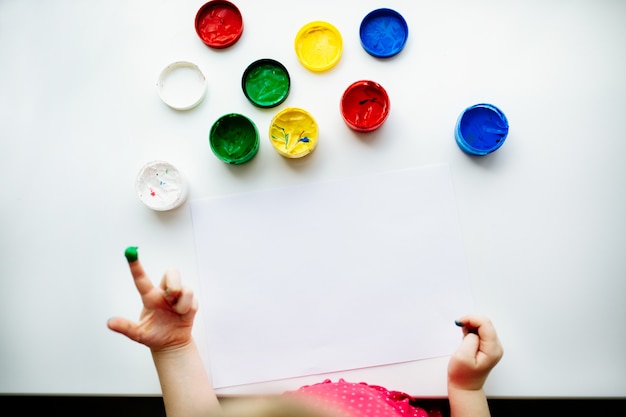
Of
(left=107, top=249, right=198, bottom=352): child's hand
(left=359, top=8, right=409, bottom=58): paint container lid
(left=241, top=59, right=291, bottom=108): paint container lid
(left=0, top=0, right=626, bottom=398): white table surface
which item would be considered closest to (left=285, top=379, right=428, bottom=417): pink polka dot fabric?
(left=0, top=0, right=626, bottom=398): white table surface

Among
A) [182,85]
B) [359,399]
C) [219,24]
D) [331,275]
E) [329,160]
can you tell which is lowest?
[359,399]

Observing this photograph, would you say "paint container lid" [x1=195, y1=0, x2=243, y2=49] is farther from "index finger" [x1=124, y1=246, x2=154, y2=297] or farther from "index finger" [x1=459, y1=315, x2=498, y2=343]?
"index finger" [x1=459, y1=315, x2=498, y2=343]

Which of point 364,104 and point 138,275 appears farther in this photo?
point 364,104

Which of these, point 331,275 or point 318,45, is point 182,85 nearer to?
point 318,45

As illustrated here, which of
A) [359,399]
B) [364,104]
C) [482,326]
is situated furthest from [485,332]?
[364,104]

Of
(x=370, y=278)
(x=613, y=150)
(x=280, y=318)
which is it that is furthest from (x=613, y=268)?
(x=280, y=318)

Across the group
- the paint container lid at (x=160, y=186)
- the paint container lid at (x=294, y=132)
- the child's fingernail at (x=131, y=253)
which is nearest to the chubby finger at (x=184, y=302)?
the child's fingernail at (x=131, y=253)

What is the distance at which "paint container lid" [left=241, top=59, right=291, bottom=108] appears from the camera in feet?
3.30

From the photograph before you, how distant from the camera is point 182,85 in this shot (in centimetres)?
103

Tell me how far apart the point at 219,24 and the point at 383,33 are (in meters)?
0.41

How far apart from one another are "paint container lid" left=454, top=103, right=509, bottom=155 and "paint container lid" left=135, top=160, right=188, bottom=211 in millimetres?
667

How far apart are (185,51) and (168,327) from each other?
2.19 ft

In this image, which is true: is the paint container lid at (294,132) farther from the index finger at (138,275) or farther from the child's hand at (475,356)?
the child's hand at (475,356)

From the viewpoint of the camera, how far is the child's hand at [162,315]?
787mm
